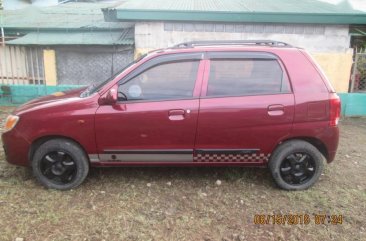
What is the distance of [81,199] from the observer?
3.79 m

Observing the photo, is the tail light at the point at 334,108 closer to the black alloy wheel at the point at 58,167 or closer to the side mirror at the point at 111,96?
the side mirror at the point at 111,96

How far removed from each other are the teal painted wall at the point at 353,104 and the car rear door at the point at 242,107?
5215 millimetres

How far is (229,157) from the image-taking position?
13.0 ft

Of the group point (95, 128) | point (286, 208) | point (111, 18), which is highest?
point (111, 18)

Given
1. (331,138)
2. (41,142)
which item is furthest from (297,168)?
(41,142)

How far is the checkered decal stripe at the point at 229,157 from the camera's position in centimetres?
395

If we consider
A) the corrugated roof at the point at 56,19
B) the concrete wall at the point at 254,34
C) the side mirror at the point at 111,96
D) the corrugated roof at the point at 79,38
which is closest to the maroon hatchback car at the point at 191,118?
the side mirror at the point at 111,96

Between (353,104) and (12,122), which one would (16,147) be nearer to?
(12,122)

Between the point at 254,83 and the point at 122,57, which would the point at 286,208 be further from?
the point at 122,57

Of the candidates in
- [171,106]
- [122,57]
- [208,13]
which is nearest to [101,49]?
[122,57]

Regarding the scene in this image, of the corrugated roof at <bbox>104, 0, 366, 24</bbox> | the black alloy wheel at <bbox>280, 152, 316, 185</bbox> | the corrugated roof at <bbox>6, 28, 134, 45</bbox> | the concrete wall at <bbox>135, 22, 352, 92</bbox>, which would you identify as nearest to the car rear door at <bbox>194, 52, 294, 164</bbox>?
the black alloy wheel at <bbox>280, 152, 316, 185</bbox>

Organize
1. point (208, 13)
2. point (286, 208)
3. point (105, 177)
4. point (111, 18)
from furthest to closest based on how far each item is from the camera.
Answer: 1. point (111, 18)
2. point (208, 13)
3. point (105, 177)
4. point (286, 208)

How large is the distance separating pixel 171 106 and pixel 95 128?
921mm

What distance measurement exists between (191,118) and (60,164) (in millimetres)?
1657
